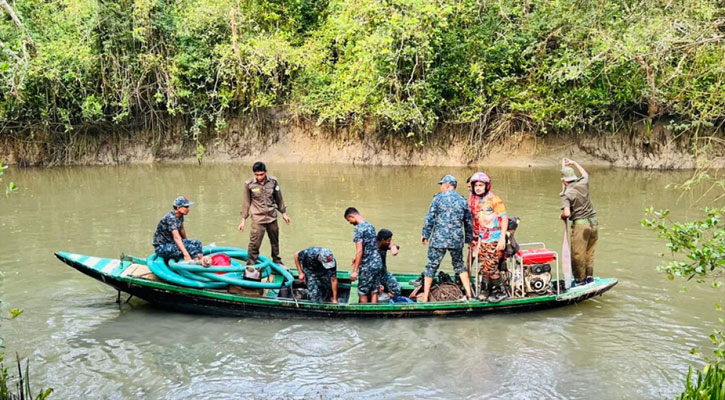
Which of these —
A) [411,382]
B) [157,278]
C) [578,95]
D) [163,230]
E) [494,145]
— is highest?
[578,95]

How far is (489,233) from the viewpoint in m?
7.50

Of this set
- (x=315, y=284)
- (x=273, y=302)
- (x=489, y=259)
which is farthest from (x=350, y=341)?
(x=489, y=259)

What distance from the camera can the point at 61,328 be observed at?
7.32m

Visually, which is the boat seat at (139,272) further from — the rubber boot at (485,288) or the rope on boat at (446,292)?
the rubber boot at (485,288)

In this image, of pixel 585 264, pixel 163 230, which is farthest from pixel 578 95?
pixel 163 230

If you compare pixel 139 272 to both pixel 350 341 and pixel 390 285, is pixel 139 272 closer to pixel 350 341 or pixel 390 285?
pixel 350 341

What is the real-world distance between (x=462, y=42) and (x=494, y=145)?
3415mm

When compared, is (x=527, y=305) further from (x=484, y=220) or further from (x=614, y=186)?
(x=614, y=186)

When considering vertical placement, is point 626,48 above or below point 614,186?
above

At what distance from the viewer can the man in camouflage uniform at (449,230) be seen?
24.7 feet

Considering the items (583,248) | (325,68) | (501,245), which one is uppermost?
(325,68)

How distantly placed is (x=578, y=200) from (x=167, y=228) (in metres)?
5.24

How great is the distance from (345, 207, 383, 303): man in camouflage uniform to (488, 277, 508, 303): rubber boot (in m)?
1.37

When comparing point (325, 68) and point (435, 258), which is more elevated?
point (325, 68)
